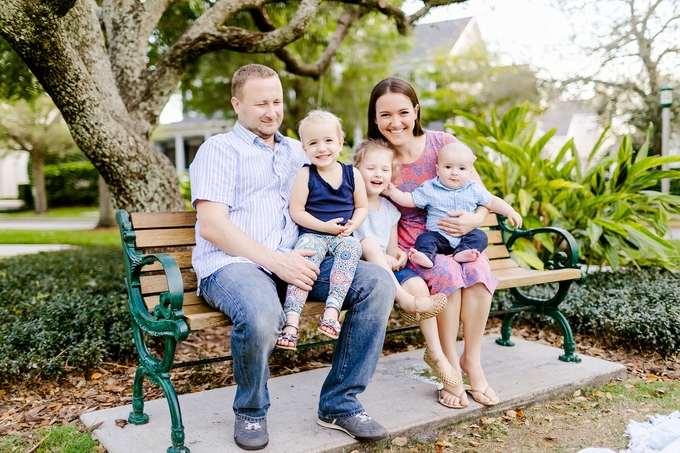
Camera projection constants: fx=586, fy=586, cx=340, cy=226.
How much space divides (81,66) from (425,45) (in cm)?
1981

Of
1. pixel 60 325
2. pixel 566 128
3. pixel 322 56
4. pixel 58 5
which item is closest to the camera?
pixel 58 5

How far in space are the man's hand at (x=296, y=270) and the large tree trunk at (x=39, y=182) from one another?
907 inches

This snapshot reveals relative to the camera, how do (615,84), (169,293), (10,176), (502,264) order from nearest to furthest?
(169,293)
(502,264)
(615,84)
(10,176)

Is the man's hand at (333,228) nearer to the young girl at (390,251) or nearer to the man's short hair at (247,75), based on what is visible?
the young girl at (390,251)

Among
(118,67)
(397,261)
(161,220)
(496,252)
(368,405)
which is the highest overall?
(118,67)

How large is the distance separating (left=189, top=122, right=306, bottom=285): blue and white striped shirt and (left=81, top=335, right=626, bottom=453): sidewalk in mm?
770

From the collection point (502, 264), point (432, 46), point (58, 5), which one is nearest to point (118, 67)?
point (58, 5)

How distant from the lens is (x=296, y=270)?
272 centimetres

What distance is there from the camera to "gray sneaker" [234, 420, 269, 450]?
2553 millimetres

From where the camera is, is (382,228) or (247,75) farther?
(382,228)

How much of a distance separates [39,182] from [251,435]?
24366 mm

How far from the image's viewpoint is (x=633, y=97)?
55.2 feet

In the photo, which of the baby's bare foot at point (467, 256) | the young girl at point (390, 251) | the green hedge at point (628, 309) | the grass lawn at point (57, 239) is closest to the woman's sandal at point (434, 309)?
the young girl at point (390, 251)

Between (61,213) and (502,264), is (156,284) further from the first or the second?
(61,213)
